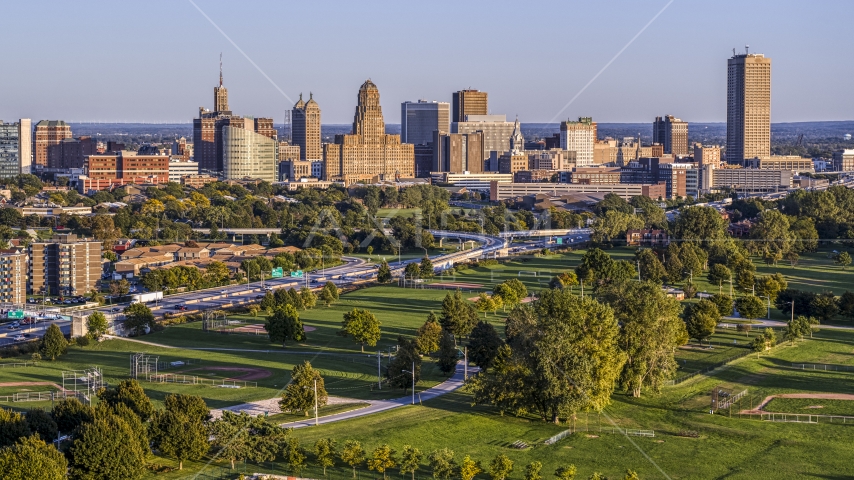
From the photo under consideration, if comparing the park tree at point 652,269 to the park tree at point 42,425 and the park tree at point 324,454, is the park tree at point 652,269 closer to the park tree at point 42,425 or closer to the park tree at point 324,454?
the park tree at point 324,454

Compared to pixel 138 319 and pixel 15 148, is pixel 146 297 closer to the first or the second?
pixel 138 319

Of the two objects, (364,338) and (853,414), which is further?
(364,338)

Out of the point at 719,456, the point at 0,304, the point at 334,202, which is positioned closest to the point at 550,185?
the point at 334,202

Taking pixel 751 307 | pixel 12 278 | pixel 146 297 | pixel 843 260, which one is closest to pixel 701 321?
pixel 751 307

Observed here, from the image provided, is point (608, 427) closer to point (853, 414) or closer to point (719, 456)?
point (719, 456)

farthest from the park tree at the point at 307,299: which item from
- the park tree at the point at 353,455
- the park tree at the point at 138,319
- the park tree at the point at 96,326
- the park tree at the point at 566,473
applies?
the park tree at the point at 566,473

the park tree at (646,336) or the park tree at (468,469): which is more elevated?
the park tree at (646,336)
